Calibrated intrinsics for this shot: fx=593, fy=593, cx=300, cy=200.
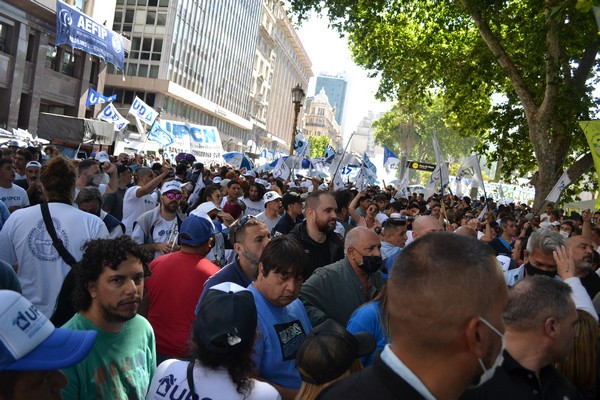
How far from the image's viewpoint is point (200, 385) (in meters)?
2.39

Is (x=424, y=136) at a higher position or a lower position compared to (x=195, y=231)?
higher

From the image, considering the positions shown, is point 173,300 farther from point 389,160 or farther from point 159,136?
point 389,160

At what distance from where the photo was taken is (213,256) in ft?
19.8

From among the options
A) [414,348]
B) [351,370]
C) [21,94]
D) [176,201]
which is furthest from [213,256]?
[21,94]

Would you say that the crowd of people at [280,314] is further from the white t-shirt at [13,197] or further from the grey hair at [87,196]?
the white t-shirt at [13,197]

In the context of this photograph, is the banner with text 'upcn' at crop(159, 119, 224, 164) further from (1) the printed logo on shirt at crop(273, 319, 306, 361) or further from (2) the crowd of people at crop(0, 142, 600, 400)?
(1) the printed logo on shirt at crop(273, 319, 306, 361)

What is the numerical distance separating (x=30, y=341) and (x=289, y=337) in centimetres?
166

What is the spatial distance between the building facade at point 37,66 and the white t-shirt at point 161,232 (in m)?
22.4

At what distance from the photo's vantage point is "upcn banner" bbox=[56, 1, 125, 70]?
993 inches

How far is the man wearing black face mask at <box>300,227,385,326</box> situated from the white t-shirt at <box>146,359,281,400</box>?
4.31ft

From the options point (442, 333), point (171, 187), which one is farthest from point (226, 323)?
point (171, 187)

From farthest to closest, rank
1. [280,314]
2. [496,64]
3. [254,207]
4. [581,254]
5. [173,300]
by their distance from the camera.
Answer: [496,64] → [254,207] → [581,254] → [173,300] → [280,314]

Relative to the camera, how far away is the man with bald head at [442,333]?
170 centimetres

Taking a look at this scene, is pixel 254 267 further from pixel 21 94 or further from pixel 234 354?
pixel 21 94
